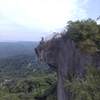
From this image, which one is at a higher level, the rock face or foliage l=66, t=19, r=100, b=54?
foliage l=66, t=19, r=100, b=54

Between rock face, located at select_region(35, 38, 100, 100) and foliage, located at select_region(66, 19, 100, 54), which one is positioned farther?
foliage, located at select_region(66, 19, 100, 54)

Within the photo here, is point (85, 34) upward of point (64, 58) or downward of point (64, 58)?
upward

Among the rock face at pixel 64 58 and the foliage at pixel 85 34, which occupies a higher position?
the foliage at pixel 85 34

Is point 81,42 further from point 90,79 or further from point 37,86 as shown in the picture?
point 37,86

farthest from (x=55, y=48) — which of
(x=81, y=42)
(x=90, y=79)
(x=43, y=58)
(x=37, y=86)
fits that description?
(x=37, y=86)

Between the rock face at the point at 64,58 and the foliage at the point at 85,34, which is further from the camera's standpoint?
the foliage at the point at 85,34
